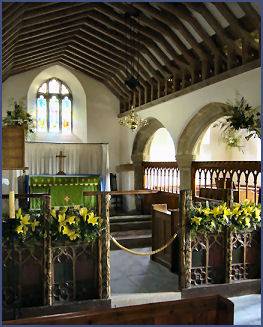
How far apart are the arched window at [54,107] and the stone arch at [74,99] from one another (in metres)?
0.16

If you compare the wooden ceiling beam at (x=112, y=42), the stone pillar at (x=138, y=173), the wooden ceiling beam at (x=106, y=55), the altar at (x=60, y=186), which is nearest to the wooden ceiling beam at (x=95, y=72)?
the wooden ceiling beam at (x=106, y=55)

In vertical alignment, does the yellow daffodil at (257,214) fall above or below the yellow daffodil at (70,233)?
above

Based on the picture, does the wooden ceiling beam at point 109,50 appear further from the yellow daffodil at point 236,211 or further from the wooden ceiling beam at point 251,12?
the yellow daffodil at point 236,211

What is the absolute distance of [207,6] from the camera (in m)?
6.25

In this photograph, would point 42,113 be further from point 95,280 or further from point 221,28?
point 95,280

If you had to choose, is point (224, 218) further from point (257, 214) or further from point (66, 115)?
point (66, 115)

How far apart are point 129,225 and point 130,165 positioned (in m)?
3.01

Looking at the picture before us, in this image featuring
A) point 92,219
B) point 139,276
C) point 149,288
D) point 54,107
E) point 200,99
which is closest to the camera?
point 92,219

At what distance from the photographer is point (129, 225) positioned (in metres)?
7.86

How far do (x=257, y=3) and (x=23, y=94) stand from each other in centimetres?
703

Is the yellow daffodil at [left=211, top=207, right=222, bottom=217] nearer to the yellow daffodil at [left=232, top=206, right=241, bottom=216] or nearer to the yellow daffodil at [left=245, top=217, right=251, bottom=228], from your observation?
the yellow daffodil at [left=232, top=206, right=241, bottom=216]

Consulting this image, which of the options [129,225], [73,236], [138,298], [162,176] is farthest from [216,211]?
[162,176]

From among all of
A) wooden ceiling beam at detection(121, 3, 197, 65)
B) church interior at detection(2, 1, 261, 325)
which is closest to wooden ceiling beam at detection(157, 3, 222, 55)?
church interior at detection(2, 1, 261, 325)

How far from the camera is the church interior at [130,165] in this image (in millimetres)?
3686
